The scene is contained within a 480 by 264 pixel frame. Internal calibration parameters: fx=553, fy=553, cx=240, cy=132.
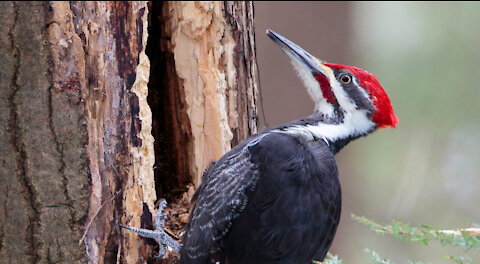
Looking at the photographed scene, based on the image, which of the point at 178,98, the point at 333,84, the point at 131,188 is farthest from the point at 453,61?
the point at 131,188

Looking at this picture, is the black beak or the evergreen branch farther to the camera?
the black beak

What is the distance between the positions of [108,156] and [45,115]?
0.33 m

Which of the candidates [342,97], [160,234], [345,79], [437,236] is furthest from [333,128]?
[437,236]

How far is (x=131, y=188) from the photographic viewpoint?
249 cm

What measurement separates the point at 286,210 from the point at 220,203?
0.35 m

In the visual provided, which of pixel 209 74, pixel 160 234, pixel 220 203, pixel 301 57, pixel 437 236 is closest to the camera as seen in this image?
pixel 437 236

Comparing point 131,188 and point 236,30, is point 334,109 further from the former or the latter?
point 131,188

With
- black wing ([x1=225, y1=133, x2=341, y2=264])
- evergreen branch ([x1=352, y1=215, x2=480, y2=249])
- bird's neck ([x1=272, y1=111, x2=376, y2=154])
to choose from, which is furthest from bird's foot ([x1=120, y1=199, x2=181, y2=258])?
evergreen branch ([x1=352, y1=215, x2=480, y2=249])

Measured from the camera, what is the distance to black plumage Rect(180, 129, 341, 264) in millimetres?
2668

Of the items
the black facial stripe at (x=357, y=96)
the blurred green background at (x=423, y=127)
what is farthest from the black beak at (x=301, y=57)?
the blurred green background at (x=423, y=127)

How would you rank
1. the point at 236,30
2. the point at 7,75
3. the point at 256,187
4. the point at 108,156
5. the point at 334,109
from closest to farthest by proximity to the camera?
1. the point at 7,75
2. the point at 108,156
3. the point at 256,187
4. the point at 236,30
5. the point at 334,109

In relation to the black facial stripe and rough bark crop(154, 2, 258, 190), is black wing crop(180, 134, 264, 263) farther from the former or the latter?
the black facial stripe

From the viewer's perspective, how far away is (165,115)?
124 inches

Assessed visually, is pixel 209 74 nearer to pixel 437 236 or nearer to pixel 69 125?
pixel 69 125
